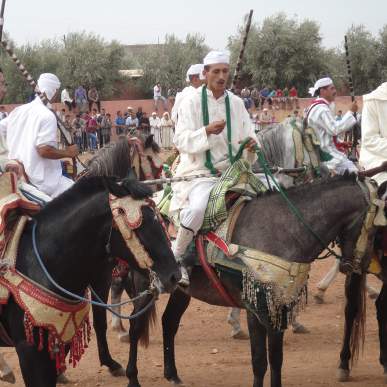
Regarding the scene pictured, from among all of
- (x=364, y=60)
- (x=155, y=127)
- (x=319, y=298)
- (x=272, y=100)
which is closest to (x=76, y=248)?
(x=319, y=298)

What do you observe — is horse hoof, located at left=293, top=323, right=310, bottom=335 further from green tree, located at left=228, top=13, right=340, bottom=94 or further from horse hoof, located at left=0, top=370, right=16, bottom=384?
green tree, located at left=228, top=13, right=340, bottom=94

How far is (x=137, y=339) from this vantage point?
24.4ft

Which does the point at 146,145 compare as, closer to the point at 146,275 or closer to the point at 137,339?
the point at 137,339

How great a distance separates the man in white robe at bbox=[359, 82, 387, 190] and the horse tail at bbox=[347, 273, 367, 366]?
1146 mm

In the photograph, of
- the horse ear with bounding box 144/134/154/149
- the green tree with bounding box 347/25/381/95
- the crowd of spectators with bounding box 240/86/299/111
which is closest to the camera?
the horse ear with bounding box 144/134/154/149

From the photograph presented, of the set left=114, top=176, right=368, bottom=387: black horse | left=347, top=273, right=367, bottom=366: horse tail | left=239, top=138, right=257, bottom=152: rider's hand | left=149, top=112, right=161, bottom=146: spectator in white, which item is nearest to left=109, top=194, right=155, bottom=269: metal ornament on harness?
left=114, top=176, right=368, bottom=387: black horse

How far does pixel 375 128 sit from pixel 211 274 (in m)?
2.31

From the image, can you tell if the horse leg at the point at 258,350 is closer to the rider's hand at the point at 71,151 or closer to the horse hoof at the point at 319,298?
the rider's hand at the point at 71,151

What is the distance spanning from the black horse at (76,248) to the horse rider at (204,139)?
1.80 m

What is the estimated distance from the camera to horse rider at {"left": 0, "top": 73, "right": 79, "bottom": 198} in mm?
7242

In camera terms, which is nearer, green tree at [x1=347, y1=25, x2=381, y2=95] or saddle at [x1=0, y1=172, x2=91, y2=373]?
saddle at [x1=0, y1=172, x2=91, y2=373]

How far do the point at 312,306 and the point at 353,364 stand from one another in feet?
10.2

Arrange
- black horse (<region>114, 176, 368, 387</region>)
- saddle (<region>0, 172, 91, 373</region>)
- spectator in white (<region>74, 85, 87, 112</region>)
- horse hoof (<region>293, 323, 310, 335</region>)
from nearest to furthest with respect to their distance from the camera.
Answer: saddle (<region>0, 172, 91, 373</region>)
black horse (<region>114, 176, 368, 387</region>)
horse hoof (<region>293, 323, 310, 335</region>)
spectator in white (<region>74, 85, 87, 112</region>)

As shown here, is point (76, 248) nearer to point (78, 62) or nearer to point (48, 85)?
point (48, 85)
